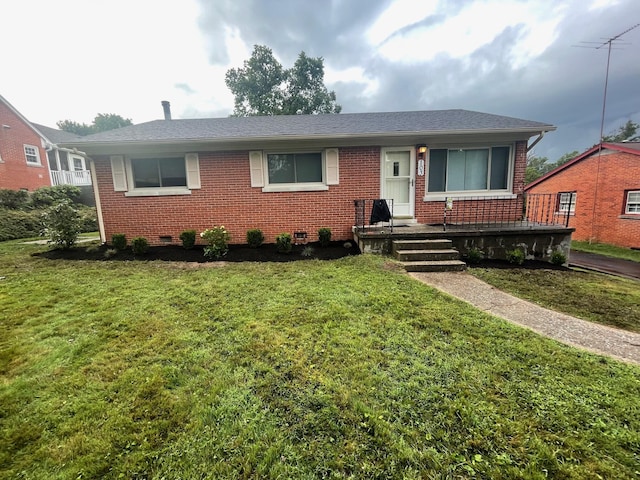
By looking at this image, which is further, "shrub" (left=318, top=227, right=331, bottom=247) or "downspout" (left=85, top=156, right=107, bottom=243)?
"downspout" (left=85, top=156, right=107, bottom=243)

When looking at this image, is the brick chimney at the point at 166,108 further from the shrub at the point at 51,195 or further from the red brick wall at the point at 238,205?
the shrub at the point at 51,195

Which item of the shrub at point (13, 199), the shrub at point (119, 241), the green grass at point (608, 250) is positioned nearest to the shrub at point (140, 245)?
the shrub at point (119, 241)

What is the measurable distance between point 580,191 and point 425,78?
17.6 metres

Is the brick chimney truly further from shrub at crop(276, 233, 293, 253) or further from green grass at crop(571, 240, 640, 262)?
green grass at crop(571, 240, 640, 262)

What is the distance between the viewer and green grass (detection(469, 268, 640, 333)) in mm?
3709

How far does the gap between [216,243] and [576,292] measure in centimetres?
745

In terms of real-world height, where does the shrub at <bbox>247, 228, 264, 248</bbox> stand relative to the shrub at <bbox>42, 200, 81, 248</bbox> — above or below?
below

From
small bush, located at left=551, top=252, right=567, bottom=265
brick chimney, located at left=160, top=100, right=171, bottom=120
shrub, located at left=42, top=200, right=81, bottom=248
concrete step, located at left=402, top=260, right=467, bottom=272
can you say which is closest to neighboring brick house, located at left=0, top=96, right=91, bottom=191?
brick chimney, located at left=160, top=100, right=171, bottom=120

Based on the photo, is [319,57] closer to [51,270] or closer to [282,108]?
[282,108]

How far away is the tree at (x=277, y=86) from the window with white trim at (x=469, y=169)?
681 inches

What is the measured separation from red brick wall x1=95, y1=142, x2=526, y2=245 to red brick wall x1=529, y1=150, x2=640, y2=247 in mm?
7824

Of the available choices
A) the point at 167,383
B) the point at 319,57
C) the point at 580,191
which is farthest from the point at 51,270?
the point at 319,57

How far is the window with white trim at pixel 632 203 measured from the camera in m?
10.8

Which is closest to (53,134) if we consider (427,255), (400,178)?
(400,178)
